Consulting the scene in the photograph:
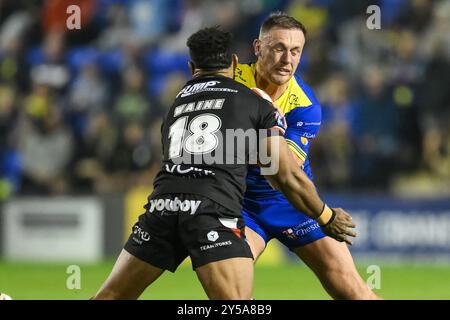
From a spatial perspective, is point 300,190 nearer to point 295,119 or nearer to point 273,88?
point 295,119

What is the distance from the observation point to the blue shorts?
23.0 feet

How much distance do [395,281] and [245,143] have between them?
655 centimetres

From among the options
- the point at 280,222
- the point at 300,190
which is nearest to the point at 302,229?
the point at 280,222

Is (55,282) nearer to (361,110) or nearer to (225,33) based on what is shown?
(361,110)

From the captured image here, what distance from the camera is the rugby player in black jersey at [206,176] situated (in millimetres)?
5746

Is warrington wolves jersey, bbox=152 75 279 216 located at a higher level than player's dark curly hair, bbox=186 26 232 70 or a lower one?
lower

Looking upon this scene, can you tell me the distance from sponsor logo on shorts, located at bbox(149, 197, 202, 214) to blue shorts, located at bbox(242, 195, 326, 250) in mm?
1364

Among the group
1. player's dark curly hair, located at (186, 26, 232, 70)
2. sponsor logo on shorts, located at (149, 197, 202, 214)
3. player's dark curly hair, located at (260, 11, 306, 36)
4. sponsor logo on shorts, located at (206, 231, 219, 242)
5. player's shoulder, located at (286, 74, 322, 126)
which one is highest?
player's dark curly hair, located at (260, 11, 306, 36)

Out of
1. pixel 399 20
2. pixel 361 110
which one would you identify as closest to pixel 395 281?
pixel 361 110

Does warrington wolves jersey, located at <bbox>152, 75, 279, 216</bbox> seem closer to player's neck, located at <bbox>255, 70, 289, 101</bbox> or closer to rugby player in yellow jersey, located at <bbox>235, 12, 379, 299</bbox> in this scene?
rugby player in yellow jersey, located at <bbox>235, 12, 379, 299</bbox>

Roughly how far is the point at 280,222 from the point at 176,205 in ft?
4.77

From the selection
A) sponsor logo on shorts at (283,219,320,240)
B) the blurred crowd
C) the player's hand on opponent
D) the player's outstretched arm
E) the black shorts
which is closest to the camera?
the black shorts

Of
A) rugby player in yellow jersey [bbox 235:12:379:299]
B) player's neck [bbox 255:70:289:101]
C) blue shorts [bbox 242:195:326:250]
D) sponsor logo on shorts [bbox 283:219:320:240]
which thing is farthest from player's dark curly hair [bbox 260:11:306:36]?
sponsor logo on shorts [bbox 283:219:320:240]

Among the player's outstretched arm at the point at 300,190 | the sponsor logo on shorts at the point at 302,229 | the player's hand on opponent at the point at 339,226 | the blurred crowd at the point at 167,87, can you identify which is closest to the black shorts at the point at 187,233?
the player's outstretched arm at the point at 300,190
